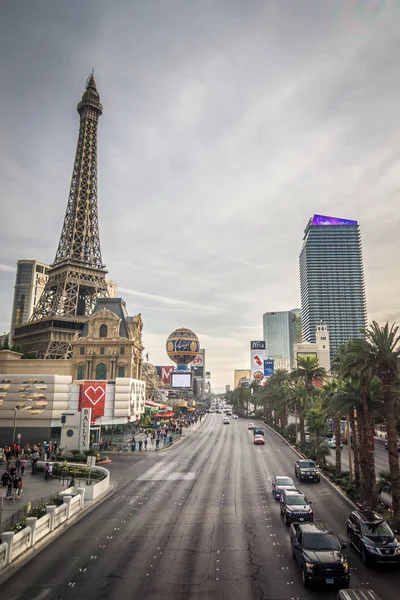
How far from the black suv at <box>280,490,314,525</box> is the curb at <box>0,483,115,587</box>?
1163 cm

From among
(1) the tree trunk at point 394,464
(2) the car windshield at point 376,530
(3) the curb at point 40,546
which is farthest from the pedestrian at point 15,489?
(1) the tree trunk at point 394,464

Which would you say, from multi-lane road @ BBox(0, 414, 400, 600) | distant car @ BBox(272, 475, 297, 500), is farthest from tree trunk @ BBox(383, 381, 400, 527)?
distant car @ BBox(272, 475, 297, 500)

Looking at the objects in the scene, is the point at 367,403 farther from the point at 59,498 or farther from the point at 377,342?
the point at 59,498

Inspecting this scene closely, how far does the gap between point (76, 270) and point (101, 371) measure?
146ft

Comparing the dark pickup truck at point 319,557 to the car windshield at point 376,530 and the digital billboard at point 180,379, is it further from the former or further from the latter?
the digital billboard at point 180,379

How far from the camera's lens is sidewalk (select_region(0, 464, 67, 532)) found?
74.4ft

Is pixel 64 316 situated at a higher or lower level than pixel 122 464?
higher

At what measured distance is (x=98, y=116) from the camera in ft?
454

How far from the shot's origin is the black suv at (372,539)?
54.2 feet

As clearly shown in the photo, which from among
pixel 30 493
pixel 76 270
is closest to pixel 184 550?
pixel 30 493

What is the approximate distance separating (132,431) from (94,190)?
3334 inches

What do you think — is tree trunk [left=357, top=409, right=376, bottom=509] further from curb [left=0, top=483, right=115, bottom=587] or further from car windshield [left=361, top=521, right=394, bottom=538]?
curb [left=0, top=483, right=115, bottom=587]

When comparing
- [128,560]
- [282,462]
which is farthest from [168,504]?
[282,462]

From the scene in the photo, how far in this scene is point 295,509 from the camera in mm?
22359
